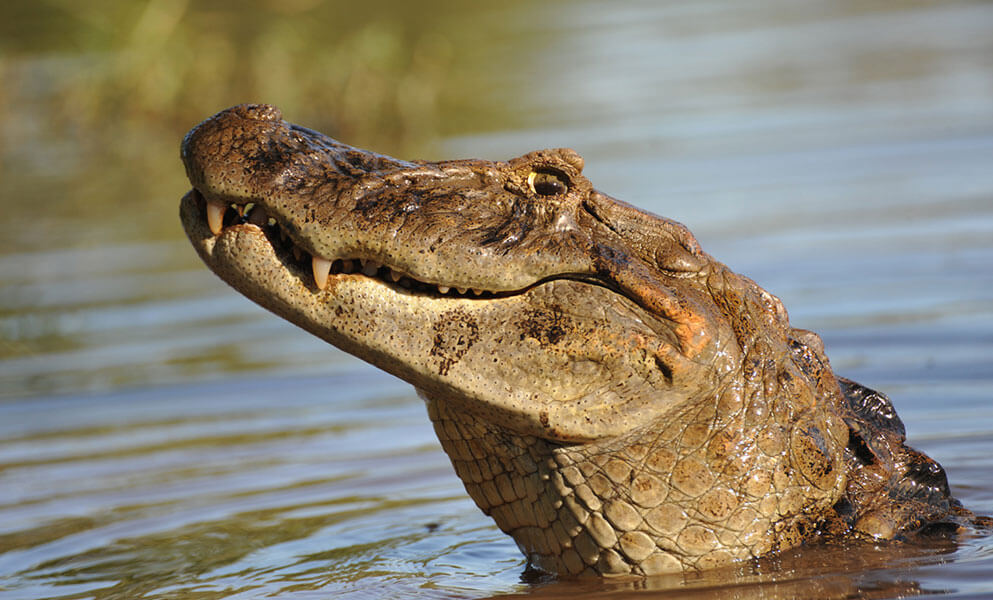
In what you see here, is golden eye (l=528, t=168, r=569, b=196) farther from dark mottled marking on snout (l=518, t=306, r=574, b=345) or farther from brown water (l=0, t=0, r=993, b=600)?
brown water (l=0, t=0, r=993, b=600)

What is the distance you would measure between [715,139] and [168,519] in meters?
7.88

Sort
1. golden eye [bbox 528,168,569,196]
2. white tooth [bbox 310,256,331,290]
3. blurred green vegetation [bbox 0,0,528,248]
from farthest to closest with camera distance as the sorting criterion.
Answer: blurred green vegetation [bbox 0,0,528,248] < golden eye [bbox 528,168,569,196] < white tooth [bbox 310,256,331,290]

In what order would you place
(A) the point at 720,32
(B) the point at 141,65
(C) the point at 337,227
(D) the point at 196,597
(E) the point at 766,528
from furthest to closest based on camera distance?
1. (A) the point at 720,32
2. (B) the point at 141,65
3. (D) the point at 196,597
4. (E) the point at 766,528
5. (C) the point at 337,227

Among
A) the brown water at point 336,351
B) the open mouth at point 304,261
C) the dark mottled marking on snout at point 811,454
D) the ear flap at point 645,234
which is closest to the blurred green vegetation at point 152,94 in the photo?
the brown water at point 336,351

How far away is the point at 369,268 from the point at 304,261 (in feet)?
0.48

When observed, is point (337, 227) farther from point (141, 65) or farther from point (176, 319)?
point (141, 65)

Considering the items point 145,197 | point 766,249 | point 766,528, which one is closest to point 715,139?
point 766,249

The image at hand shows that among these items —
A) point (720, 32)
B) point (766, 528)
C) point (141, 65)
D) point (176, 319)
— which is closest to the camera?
point (766, 528)

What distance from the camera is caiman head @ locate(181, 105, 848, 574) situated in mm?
2984

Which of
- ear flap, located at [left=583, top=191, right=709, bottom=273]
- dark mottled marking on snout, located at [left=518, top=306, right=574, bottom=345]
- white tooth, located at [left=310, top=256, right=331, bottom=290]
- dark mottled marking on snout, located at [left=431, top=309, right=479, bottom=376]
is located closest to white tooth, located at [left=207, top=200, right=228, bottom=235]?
white tooth, located at [left=310, top=256, right=331, bottom=290]

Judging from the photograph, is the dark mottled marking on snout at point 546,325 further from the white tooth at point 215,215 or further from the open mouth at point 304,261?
the white tooth at point 215,215

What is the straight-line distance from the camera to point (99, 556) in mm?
4109

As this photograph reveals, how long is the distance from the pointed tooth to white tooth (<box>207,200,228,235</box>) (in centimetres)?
33

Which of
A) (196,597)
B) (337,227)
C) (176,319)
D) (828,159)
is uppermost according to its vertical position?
(828,159)
